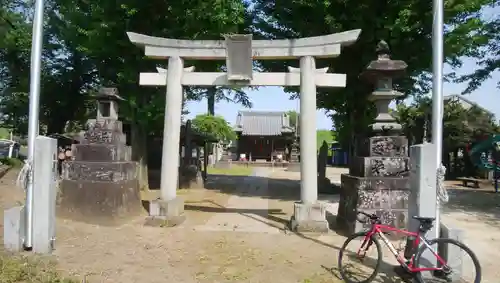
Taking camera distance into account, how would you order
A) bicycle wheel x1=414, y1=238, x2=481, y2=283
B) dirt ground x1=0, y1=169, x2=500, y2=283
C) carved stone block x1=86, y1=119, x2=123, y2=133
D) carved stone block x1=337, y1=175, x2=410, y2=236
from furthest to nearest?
carved stone block x1=86, y1=119, x2=123, y2=133
carved stone block x1=337, y1=175, x2=410, y2=236
dirt ground x1=0, y1=169, x2=500, y2=283
bicycle wheel x1=414, y1=238, x2=481, y2=283

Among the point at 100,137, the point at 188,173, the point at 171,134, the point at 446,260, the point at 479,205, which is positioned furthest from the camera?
the point at 188,173

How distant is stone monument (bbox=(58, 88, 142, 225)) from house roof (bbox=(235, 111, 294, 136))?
3436 centimetres

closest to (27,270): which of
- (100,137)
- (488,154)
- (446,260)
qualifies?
(100,137)

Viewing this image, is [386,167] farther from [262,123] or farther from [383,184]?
[262,123]

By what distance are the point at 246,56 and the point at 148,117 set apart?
17.1 ft

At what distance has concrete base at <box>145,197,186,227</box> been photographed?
29.7 ft

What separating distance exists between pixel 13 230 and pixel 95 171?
326 cm

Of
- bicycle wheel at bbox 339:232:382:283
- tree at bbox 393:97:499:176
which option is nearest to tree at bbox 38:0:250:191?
bicycle wheel at bbox 339:232:382:283

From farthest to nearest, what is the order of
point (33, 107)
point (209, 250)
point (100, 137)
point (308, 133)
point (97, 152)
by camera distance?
point (100, 137) < point (97, 152) < point (308, 133) < point (209, 250) < point (33, 107)

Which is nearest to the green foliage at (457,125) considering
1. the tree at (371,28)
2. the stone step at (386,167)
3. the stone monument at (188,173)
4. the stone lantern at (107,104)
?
the tree at (371,28)

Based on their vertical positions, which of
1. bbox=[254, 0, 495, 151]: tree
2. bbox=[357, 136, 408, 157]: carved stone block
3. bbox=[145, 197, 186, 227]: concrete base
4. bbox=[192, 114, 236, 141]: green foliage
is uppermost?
bbox=[254, 0, 495, 151]: tree

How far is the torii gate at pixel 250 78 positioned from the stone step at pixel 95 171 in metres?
1.07

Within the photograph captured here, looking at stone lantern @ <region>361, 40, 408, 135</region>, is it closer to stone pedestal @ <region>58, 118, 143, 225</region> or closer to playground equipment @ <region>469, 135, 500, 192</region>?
stone pedestal @ <region>58, 118, 143, 225</region>

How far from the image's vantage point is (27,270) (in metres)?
5.41
